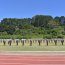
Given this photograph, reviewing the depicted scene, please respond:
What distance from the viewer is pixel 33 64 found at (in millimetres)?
15680

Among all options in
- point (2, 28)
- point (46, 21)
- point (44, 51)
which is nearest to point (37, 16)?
point (46, 21)

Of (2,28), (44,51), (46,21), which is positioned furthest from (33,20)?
(44,51)

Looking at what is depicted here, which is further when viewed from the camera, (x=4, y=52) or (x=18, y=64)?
(x=4, y=52)

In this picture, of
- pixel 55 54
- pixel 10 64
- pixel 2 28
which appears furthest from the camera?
pixel 2 28

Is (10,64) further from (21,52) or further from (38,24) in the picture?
(38,24)

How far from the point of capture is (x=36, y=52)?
2266 centimetres

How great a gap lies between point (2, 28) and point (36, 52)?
8609cm

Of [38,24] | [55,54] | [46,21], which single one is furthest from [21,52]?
[46,21]

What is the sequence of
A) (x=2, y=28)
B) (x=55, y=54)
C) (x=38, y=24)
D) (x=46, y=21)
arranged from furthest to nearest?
(x=46, y=21), (x=38, y=24), (x=2, y=28), (x=55, y=54)

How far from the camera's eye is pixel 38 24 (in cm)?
14212

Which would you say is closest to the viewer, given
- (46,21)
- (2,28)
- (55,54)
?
(55,54)

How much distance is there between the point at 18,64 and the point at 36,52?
7120mm

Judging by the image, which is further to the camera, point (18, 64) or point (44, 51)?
point (44, 51)

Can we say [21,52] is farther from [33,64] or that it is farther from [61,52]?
[33,64]
